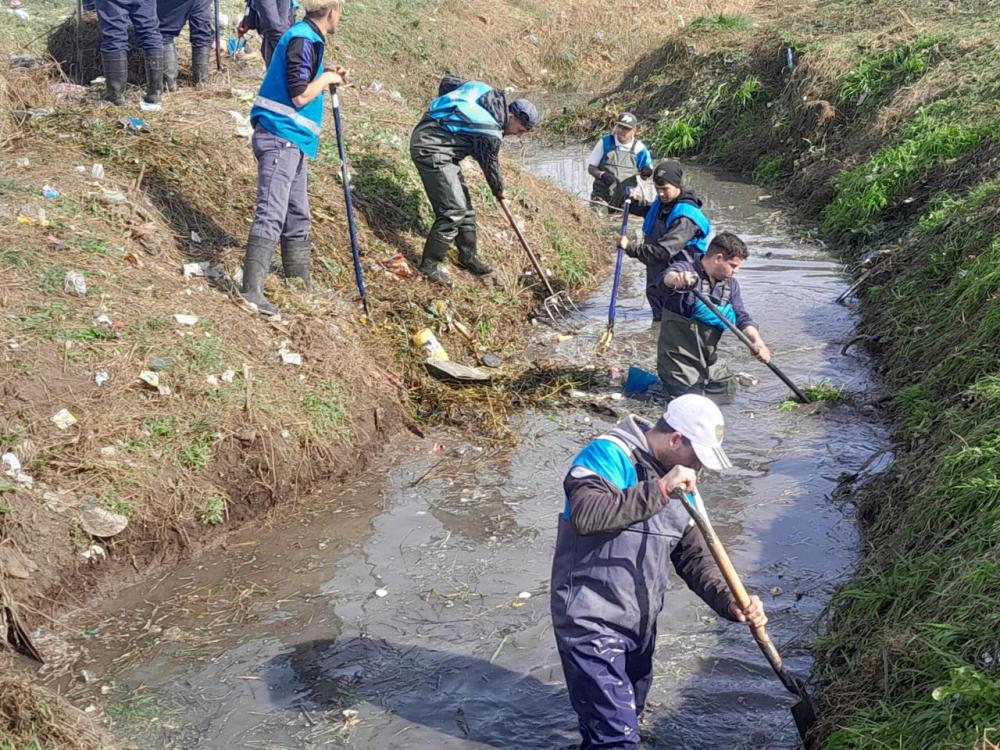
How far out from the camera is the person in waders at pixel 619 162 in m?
11.1

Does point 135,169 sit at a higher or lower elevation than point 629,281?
higher

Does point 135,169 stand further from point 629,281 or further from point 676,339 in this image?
point 629,281

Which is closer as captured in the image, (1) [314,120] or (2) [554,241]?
(1) [314,120]

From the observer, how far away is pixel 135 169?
26.9ft

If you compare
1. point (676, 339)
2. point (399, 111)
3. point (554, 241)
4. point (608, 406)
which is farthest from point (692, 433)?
point (399, 111)

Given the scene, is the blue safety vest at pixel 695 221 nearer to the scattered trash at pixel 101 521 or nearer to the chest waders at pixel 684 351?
the chest waders at pixel 684 351

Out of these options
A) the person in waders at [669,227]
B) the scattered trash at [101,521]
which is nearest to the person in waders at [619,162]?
the person in waders at [669,227]

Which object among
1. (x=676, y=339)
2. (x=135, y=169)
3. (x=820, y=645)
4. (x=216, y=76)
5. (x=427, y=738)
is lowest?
(x=427, y=738)

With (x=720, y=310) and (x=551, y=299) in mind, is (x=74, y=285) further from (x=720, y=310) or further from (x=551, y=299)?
(x=551, y=299)

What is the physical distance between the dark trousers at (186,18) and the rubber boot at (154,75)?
65cm

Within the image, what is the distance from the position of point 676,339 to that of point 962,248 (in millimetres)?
2903

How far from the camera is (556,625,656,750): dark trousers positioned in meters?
3.94

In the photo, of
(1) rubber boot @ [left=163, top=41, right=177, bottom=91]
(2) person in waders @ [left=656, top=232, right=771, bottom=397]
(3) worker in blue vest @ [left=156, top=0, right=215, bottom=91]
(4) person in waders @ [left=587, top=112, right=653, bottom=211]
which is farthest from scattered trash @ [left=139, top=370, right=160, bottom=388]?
(4) person in waders @ [left=587, top=112, right=653, bottom=211]

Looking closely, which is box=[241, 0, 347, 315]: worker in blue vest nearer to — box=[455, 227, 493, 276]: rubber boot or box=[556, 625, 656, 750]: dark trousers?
box=[455, 227, 493, 276]: rubber boot
